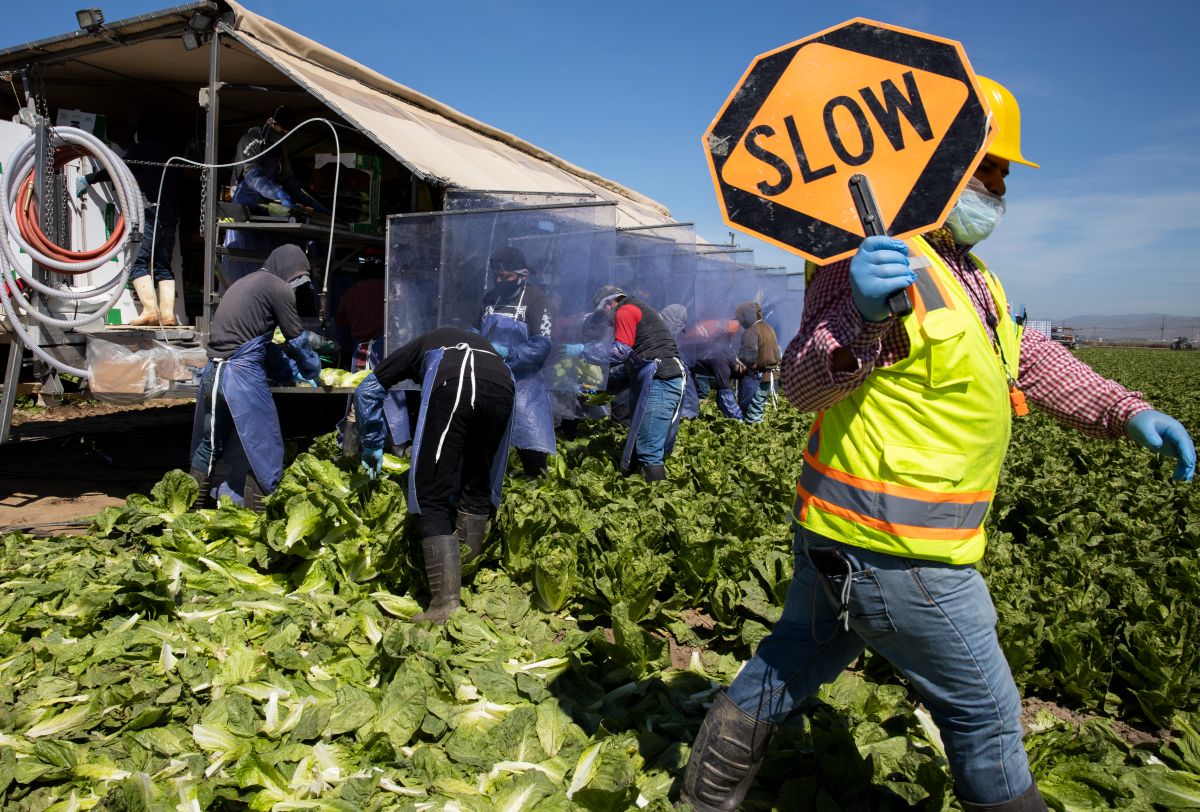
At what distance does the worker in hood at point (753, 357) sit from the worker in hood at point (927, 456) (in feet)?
31.9

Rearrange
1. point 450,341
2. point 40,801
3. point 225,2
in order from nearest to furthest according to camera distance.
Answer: point 40,801 < point 450,341 < point 225,2

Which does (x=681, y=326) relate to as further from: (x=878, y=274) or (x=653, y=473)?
(x=878, y=274)

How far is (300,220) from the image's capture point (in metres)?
8.01

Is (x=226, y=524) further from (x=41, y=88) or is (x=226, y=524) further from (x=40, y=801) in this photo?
(x=41, y=88)

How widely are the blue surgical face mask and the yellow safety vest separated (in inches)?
7.1

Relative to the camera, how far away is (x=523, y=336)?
7305 millimetres

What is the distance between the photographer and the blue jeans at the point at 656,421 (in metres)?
7.80

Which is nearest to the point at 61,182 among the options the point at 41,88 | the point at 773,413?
the point at 41,88

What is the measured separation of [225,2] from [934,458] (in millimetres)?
7395

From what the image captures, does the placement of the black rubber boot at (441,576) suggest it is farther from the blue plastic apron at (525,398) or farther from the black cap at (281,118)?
the black cap at (281,118)

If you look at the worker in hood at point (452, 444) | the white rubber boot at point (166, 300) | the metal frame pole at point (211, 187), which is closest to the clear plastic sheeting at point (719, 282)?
the metal frame pole at point (211, 187)

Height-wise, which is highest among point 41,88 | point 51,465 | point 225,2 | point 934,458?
point 225,2

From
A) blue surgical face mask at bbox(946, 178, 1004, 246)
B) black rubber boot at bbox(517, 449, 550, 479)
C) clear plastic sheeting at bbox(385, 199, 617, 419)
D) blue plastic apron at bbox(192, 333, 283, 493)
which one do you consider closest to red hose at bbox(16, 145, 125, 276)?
blue plastic apron at bbox(192, 333, 283, 493)

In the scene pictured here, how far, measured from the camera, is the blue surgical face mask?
2352 mm
